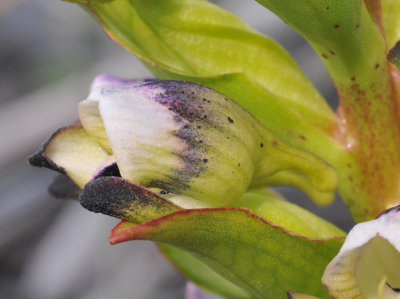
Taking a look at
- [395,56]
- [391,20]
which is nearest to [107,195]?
[395,56]

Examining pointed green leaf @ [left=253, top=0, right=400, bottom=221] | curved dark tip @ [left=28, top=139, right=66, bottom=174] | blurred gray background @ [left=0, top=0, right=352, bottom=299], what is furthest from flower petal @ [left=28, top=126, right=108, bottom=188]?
blurred gray background @ [left=0, top=0, right=352, bottom=299]

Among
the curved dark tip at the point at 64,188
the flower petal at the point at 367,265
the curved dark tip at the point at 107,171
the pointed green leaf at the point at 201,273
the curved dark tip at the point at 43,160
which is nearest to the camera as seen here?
the flower petal at the point at 367,265

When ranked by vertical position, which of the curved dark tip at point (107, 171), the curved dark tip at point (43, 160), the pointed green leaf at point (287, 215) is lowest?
the pointed green leaf at point (287, 215)

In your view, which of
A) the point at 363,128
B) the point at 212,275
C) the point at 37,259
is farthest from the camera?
the point at 37,259

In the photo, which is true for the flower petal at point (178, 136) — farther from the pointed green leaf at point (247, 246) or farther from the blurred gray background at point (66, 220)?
the blurred gray background at point (66, 220)

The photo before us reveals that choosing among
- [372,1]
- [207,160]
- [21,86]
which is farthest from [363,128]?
[21,86]

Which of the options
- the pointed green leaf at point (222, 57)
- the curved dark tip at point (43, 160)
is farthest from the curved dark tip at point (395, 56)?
the curved dark tip at point (43, 160)

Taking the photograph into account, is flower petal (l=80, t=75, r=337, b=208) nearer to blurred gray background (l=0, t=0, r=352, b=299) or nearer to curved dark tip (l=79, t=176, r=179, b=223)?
curved dark tip (l=79, t=176, r=179, b=223)

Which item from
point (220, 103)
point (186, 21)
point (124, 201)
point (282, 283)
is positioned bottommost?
point (282, 283)

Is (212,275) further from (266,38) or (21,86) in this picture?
(21,86)
